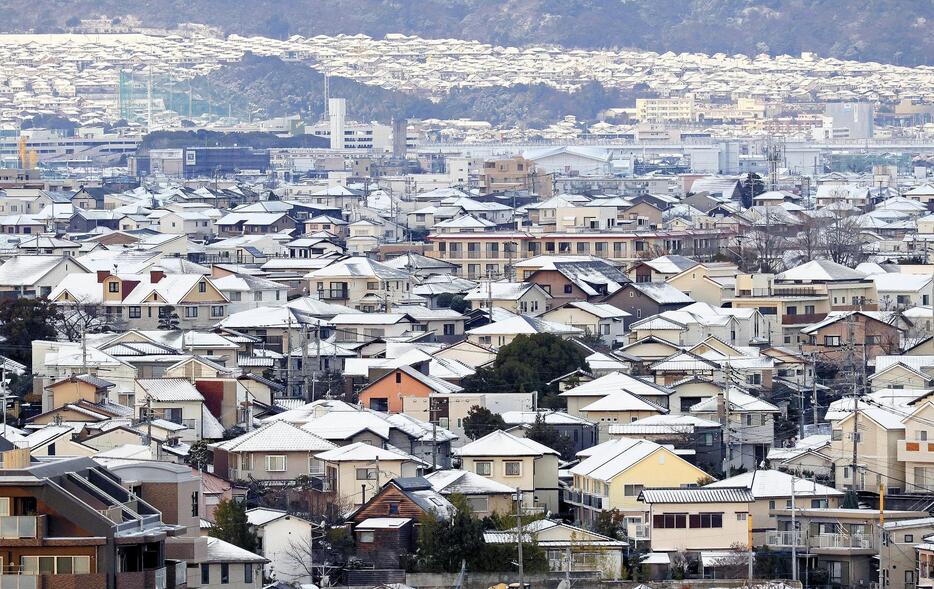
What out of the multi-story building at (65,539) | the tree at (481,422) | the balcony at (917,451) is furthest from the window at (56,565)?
the tree at (481,422)

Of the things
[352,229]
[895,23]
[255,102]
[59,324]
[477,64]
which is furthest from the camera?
[895,23]

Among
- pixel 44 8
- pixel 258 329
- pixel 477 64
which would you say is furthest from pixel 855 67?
pixel 258 329

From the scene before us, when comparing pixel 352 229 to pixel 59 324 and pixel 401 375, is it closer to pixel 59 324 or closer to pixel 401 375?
pixel 59 324

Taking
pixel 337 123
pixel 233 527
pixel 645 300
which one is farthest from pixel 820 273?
pixel 337 123

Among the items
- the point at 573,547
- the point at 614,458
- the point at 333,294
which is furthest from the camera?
the point at 333,294

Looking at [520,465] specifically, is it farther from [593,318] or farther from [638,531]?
[593,318]
